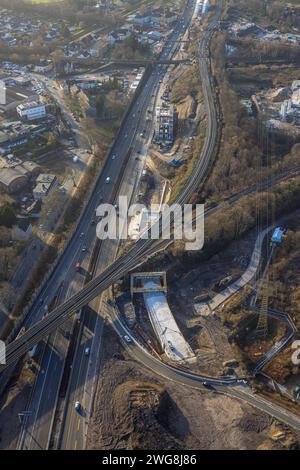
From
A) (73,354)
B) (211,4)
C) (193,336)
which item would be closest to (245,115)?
(193,336)

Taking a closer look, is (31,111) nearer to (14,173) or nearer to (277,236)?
(14,173)

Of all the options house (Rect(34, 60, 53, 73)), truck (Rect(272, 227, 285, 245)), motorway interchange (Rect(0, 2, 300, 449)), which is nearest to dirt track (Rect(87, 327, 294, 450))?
motorway interchange (Rect(0, 2, 300, 449))

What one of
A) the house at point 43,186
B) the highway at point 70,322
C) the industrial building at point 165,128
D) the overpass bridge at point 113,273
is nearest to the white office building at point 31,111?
the highway at point 70,322

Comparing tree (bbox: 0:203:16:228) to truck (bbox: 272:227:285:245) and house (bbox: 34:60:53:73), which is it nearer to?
truck (bbox: 272:227:285:245)

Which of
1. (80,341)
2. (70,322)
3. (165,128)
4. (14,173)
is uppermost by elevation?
(165,128)

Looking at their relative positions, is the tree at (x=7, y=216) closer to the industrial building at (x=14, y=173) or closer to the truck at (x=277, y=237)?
the industrial building at (x=14, y=173)

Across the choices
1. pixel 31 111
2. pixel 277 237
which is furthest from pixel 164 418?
pixel 31 111
